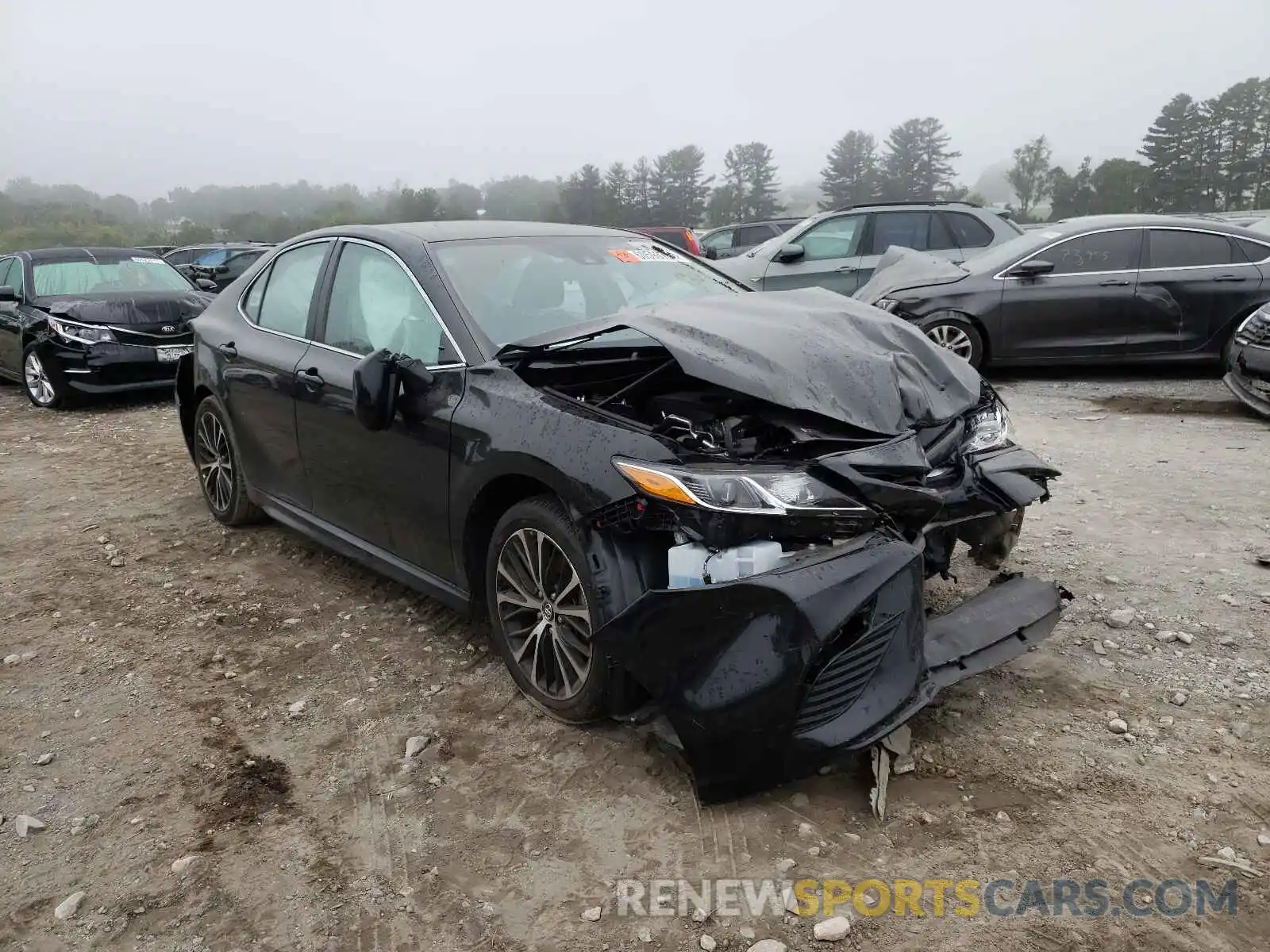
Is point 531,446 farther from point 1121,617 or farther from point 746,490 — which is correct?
point 1121,617

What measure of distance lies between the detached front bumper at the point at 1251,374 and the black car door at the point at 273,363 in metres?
6.48

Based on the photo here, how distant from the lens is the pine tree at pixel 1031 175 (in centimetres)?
3338

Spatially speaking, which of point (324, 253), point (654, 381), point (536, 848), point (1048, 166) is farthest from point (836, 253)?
point (1048, 166)

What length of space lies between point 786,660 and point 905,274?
21.9ft

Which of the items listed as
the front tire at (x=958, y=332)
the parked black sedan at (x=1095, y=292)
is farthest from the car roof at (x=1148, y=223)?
the front tire at (x=958, y=332)

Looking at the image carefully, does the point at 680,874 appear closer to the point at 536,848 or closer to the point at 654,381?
the point at 536,848

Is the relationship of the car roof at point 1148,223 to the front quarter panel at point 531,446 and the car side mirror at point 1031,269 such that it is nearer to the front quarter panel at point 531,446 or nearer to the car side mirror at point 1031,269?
the car side mirror at point 1031,269

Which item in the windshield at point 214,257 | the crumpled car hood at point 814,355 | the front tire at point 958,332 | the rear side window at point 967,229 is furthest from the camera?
the windshield at point 214,257

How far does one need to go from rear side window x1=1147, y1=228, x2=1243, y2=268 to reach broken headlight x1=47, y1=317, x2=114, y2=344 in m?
9.99

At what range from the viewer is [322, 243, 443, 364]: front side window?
11.8 ft

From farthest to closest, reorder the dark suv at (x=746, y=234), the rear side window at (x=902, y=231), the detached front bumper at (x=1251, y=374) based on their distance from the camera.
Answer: the dark suv at (x=746, y=234) → the rear side window at (x=902, y=231) → the detached front bumper at (x=1251, y=374)

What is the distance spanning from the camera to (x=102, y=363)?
927cm

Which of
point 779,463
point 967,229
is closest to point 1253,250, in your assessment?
point 967,229

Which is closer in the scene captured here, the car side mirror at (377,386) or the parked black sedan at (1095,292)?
the car side mirror at (377,386)
